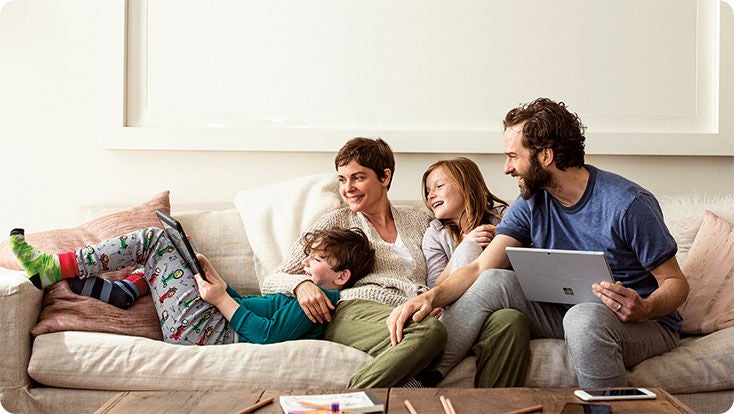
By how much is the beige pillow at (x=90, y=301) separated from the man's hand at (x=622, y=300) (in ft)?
4.19

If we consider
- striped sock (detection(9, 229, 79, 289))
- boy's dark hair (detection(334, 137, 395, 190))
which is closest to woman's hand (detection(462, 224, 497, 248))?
boy's dark hair (detection(334, 137, 395, 190))

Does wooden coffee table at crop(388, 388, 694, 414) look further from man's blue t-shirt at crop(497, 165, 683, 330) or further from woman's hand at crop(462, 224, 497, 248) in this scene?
woman's hand at crop(462, 224, 497, 248)

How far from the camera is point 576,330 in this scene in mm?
2061

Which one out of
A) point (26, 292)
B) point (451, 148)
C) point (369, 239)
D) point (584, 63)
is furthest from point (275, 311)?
point (584, 63)

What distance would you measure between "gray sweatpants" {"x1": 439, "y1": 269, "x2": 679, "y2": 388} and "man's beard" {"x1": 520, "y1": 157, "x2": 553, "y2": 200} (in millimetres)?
253

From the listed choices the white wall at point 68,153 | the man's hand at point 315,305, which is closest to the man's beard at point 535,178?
the man's hand at point 315,305

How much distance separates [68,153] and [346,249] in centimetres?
131

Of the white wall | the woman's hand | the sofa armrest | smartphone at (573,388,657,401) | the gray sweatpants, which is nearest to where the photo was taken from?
smartphone at (573,388,657,401)

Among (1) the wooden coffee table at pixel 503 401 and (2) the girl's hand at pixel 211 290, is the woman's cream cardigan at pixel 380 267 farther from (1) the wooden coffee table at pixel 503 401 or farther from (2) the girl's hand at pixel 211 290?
(1) the wooden coffee table at pixel 503 401

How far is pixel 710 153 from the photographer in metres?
3.26

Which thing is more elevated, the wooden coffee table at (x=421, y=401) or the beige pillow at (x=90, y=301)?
the beige pillow at (x=90, y=301)

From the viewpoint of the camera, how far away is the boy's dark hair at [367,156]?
8.83ft

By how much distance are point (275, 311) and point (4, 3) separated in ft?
5.69

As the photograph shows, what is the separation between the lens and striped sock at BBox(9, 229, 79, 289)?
228 cm
